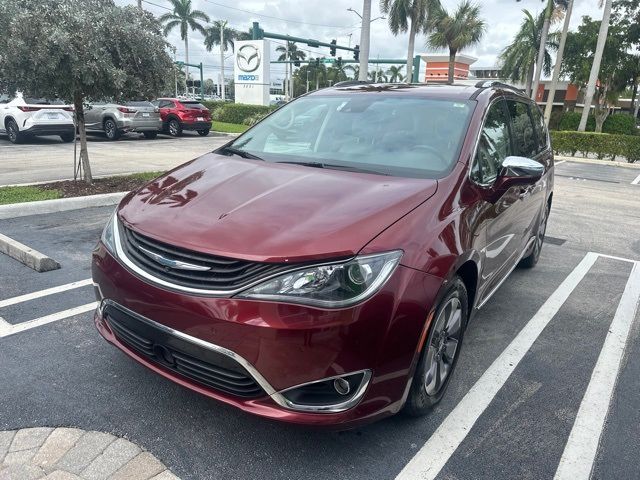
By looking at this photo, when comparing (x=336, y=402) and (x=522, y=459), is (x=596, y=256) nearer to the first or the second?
(x=522, y=459)

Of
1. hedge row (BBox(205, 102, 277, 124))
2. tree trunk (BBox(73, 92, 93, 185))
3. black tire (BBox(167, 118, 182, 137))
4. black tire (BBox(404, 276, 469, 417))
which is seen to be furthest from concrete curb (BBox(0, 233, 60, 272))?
hedge row (BBox(205, 102, 277, 124))

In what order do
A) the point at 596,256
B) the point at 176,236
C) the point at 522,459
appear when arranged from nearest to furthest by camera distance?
the point at 176,236, the point at 522,459, the point at 596,256

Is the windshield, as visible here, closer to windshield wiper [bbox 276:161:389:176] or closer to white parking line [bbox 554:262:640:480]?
windshield wiper [bbox 276:161:389:176]

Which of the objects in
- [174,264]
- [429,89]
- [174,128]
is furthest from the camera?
[174,128]

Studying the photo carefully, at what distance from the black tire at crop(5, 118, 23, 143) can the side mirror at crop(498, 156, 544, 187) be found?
15.0 meters

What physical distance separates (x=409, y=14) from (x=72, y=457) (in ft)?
117

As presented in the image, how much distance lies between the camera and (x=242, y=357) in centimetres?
206

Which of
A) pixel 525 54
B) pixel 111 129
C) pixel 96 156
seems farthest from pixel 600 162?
pixel 525 54

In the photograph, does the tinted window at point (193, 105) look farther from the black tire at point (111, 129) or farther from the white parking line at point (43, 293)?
the white parking line at point (43, 293)

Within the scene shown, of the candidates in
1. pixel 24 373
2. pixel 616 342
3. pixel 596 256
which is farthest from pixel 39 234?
pixel 596 256

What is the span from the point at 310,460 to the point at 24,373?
5.93 feet

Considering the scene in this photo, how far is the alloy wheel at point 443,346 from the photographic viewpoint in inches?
103

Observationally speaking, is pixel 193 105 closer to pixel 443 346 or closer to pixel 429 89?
pixel 429 89

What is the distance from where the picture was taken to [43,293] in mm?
4043
